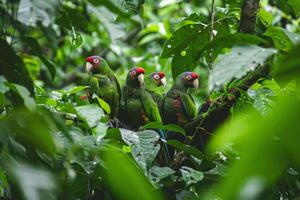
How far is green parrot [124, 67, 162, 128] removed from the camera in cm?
223

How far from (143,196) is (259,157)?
13 centimetres

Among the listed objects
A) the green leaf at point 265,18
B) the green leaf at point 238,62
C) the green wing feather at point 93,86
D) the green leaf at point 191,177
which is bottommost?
Result: the green wing feather at point 93,86

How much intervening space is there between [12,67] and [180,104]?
1399mm

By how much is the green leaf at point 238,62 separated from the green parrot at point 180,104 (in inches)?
56.2

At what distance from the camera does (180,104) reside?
233 centimetres

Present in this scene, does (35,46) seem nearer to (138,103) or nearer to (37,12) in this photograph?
(37,12)

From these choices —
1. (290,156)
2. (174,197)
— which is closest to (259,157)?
(290,156)

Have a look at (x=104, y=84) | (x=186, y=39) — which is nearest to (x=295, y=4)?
(x=186, y=39)

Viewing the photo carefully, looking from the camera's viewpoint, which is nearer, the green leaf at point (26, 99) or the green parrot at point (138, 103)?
the green leaf at point (26, 99)

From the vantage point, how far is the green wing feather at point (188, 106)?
7.53 feet

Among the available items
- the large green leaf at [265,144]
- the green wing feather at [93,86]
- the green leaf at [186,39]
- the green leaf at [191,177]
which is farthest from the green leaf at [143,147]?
the green wing feather at [93,86]

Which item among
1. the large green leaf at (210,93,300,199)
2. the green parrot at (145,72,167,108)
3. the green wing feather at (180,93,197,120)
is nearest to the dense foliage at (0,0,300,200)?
the large green leaf at (210,93,300,199)

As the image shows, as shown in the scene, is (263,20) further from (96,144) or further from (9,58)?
(9,58)

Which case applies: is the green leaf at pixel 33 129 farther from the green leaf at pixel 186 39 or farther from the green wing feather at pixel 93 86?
the green wing feather at pixel 93 86
